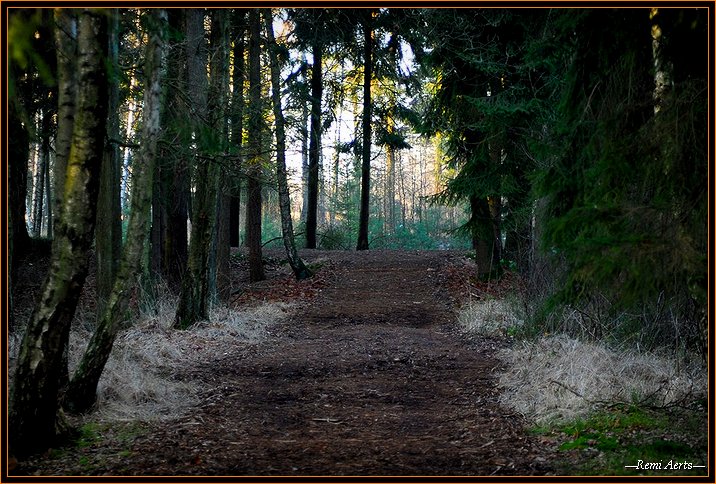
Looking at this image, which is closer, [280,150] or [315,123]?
[280,150]

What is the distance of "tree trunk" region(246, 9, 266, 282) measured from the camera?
35.5 ft

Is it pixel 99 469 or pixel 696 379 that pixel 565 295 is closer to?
pixel 696 379

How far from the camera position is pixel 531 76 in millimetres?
13312

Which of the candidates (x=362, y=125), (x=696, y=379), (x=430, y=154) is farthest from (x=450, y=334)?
(x=430, y=154)

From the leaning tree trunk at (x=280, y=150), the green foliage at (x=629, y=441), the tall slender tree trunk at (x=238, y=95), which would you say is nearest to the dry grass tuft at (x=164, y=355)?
the tall slender tree trunk at (x=238, y=95)

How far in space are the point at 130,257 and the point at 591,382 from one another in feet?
14.3

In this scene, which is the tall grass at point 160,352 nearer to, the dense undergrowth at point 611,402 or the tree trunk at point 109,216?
the tree trunk at point 109,216

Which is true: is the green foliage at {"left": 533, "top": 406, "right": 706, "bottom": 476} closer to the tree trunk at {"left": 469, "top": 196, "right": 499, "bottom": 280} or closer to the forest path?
the forest path

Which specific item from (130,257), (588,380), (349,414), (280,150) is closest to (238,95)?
(280,150)

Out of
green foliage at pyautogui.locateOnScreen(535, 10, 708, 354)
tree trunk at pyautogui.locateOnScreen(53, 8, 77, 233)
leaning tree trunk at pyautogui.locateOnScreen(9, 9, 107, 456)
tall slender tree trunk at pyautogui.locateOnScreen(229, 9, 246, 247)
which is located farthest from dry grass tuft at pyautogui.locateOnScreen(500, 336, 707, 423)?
tree trunk at pyautogui.locateOnScreen(53, 8, 77, 233)

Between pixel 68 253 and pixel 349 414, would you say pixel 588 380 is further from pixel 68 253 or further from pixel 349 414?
pixel 68 253

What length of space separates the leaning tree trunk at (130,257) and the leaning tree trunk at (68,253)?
789 mm

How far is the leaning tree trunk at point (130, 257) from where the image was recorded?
16.9 feet

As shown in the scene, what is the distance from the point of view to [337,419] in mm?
5695
